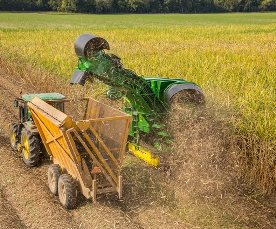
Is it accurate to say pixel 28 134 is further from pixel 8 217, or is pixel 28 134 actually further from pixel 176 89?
pixel 176 89

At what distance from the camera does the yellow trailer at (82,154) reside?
5477 mm

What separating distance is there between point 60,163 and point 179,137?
1.86 m

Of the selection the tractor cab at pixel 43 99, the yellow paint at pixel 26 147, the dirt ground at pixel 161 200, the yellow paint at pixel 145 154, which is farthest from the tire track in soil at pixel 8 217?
the yellow paint at pixel 145 154

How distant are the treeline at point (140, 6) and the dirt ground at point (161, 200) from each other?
259 feet

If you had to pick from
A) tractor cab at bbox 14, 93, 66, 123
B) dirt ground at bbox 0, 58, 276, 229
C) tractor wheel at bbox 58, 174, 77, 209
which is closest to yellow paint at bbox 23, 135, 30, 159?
dirt ground at bbox 0, 58, 276, 229

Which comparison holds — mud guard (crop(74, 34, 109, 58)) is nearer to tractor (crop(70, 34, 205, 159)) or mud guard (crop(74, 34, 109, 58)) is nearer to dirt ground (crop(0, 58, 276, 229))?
tractor (crop(70, 34, 205, 159))

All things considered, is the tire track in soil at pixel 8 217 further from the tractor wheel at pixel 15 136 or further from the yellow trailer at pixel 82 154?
the tractor wheel at pixel 15 136

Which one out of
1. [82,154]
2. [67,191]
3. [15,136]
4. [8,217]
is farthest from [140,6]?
[8,217]

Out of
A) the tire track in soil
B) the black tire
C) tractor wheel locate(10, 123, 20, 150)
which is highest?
the black tire

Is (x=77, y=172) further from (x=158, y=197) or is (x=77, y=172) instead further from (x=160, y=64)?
(x=160, y=64)

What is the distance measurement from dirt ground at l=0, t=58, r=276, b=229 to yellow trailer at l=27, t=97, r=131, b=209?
0.93 ft

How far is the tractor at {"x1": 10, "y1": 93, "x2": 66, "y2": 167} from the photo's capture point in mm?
7047

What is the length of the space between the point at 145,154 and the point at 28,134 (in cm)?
201

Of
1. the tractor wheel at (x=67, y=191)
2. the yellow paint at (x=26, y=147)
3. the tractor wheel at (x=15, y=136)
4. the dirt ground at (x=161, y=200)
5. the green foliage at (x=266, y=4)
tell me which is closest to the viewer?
the dirt ground at (x=161, y=200)
